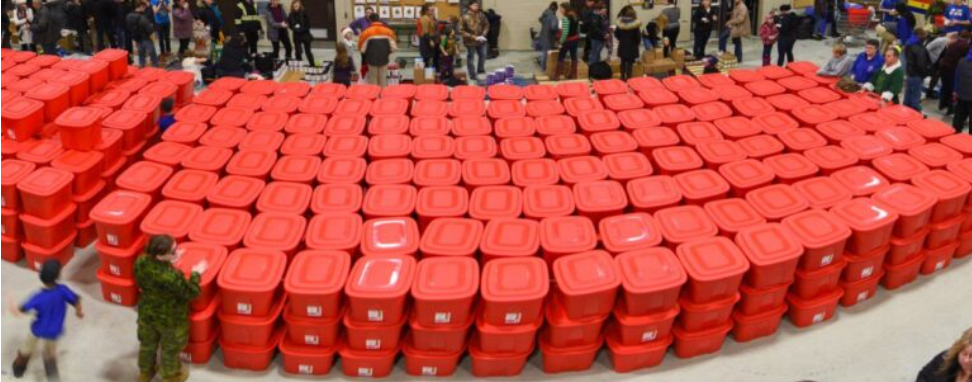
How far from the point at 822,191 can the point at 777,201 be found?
489 millimetres

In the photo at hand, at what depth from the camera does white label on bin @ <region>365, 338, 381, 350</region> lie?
649 cm

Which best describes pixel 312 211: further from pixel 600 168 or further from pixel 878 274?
pixel 878 274

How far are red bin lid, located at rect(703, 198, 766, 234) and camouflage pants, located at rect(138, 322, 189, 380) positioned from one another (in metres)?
4.20

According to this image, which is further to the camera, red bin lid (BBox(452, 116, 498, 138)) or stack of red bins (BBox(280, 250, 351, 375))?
red bin lid (BBox(452, 116, 498, 138))

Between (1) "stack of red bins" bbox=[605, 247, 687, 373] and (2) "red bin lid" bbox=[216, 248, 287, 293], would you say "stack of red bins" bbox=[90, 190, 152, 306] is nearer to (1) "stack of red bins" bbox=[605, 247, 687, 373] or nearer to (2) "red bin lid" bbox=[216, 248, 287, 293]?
(2) "red bin lid" bbox=[216, 248, 287, 293]

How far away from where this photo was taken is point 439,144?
28.8ft

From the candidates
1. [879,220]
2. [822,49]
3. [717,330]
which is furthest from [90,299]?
[822,49]

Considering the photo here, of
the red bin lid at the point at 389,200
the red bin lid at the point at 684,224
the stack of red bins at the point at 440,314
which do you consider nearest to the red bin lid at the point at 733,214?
the red bin lid at the point at 684,224

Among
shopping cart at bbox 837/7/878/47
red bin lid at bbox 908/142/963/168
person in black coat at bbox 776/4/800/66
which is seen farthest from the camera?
shopping cart at bbox 837/7/878/47

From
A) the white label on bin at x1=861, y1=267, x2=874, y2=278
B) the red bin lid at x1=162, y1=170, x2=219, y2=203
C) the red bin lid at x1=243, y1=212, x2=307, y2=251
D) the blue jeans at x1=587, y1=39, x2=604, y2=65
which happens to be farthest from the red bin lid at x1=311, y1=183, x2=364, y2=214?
the blue jeans at x1=587, y1=39, x2=604, y2=65

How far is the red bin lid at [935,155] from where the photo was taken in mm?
8484

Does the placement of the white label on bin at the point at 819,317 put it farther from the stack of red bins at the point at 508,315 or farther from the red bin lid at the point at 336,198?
the red bin lid at the point at 336,198

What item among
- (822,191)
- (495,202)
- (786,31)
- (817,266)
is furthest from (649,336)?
(786,31)

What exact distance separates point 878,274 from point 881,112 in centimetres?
274
